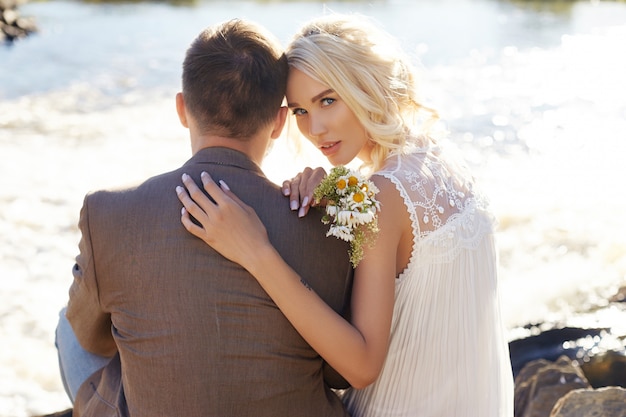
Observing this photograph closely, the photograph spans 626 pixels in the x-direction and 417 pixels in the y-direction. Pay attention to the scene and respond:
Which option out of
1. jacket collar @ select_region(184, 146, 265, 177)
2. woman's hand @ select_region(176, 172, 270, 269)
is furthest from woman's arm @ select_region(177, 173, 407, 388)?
jacket collar @ select_region(184, 146, 265, 177)

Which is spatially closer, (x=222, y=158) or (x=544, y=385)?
(x=222, y=158)

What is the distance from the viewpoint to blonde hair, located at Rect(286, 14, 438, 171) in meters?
3.05

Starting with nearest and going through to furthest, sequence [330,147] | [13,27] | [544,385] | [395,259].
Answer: [395,259] → [330,147] → [544,385] → [13,27]

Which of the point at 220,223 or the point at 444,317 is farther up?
the point at 220,223

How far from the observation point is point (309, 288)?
8.15ft

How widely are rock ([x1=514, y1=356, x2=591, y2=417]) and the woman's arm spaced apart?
1.50 meters

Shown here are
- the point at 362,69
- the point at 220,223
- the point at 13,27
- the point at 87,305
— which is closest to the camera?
the point at 220,223

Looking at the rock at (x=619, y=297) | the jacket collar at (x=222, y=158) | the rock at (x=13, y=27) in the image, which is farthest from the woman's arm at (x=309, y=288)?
the rock at (x=13, y=27)

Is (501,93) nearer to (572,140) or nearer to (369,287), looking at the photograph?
(572,140)

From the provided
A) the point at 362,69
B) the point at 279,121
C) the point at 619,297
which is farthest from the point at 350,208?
the point at 619,297

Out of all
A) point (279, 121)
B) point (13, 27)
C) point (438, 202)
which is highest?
point (279, 121)

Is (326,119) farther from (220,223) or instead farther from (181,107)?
(220,223)

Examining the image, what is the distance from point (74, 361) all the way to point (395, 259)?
4.62 ft

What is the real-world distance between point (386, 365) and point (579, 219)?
17.2 ft
